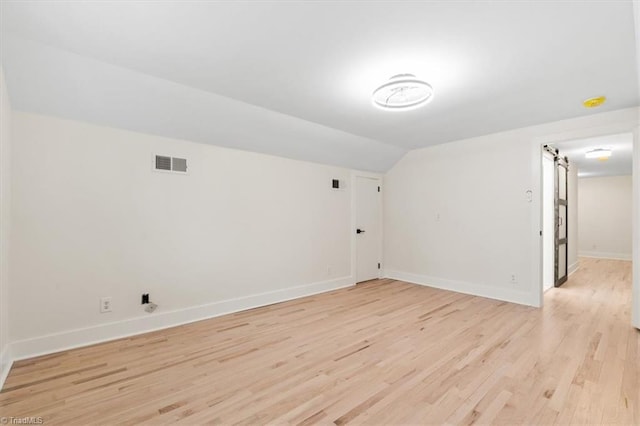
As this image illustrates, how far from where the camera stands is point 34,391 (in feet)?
6.55

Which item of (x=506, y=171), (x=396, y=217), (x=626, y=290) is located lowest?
(x=626, y=290)

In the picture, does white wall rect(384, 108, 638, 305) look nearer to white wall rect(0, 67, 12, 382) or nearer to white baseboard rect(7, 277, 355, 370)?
white baseboard rect(7, 277, 355, 370)

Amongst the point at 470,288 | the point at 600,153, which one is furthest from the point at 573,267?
the point at 470,288

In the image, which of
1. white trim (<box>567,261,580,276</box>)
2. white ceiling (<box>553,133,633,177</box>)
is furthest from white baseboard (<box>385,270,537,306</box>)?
white trim (<box>567,261,580,276</box>)

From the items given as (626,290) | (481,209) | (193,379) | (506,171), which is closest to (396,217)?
(481,209)

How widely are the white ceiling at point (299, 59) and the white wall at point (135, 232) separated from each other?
361 mm

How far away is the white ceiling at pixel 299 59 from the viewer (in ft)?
5.71

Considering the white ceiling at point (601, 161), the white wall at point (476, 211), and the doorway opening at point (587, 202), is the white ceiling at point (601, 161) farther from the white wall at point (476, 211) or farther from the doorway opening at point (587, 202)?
the white wall at point (476, 211)

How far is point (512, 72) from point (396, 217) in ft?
11.1

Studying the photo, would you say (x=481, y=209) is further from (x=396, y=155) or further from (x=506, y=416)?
(x=506, y=416)

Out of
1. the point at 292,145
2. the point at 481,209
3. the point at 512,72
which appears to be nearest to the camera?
the point at 512,72

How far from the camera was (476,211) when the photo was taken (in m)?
4.48

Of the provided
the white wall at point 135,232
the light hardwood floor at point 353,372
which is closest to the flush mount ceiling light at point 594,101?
the light hardwood floor at point 353,372

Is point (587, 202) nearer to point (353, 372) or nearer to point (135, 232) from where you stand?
point (353, 372)
